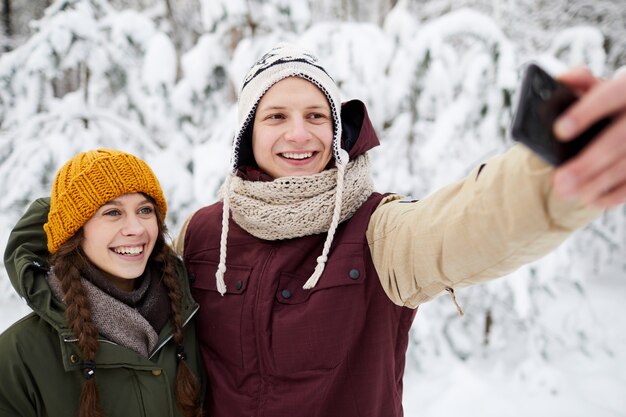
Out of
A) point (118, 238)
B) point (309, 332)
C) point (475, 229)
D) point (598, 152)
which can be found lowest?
point (309, 332)

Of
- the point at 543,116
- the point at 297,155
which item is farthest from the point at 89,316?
the point at 543,116

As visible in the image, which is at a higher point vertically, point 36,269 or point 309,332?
point 36,269

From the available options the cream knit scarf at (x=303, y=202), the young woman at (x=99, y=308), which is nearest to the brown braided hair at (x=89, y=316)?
the young woman at (x=99, y=308)

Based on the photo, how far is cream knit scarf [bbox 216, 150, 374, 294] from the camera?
4.57 feet

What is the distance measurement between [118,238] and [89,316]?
0.31 m

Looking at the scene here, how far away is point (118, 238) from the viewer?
5.06 feet

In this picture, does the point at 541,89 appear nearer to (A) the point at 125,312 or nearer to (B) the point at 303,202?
(B) the point at 303,202

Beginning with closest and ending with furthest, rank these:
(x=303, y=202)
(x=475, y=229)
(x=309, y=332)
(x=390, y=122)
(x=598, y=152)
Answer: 1. (x=598, y=152)
2. (x=475, y=229)
3. (x=309, y=332)
4. (x=303, y=202)
5. (x=390, y=122)

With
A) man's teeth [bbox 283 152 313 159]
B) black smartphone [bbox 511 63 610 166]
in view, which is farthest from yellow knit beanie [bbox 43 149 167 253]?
black smartphone [bbox 511 63 610 166]

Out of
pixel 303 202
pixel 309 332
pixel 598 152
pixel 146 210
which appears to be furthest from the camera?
pixel 146 210

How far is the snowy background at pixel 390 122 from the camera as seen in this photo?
326 centimetres

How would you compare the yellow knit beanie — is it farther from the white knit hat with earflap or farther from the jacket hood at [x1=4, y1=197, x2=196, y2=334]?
the white knit hat with earflap

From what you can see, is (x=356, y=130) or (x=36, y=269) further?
(x=356, y=130)

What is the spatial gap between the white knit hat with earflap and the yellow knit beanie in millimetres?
402
